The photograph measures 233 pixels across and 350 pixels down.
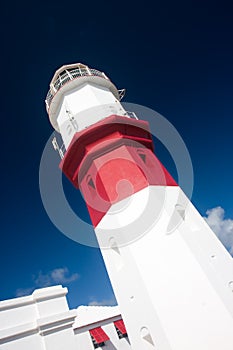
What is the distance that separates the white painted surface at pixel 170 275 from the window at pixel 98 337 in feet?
35.7

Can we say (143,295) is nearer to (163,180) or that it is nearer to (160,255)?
(160,255)

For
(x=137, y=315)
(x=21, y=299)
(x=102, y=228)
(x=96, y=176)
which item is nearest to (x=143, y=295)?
(x=137, y=315)

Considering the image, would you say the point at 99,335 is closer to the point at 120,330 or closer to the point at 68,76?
the point at 120,330

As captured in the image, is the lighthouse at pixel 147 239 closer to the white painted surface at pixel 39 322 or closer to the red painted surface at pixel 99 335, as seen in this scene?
the white painted surface at pixel 39 322

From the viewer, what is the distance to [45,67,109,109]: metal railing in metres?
14.4

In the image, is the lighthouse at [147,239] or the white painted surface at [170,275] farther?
the lighthouse at [147,239]

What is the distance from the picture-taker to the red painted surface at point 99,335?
17.0m

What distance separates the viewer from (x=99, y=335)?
17.4 m

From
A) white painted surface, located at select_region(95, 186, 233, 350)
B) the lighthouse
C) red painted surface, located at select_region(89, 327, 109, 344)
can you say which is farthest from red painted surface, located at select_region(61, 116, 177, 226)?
red painted surface, located at select_region(89, 327, 109, 344)

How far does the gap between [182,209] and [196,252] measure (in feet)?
5.60

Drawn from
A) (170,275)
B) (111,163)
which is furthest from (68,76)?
(170,275)

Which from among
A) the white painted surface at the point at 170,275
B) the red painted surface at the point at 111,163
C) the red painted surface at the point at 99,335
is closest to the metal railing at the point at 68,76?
the red painted surface at the point at 111,163

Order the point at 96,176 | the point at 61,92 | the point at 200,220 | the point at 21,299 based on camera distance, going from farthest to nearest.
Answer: the point at 61,92, the point at 96,176, the point at 200,220, the point at 21,299

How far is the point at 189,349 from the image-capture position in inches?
249
